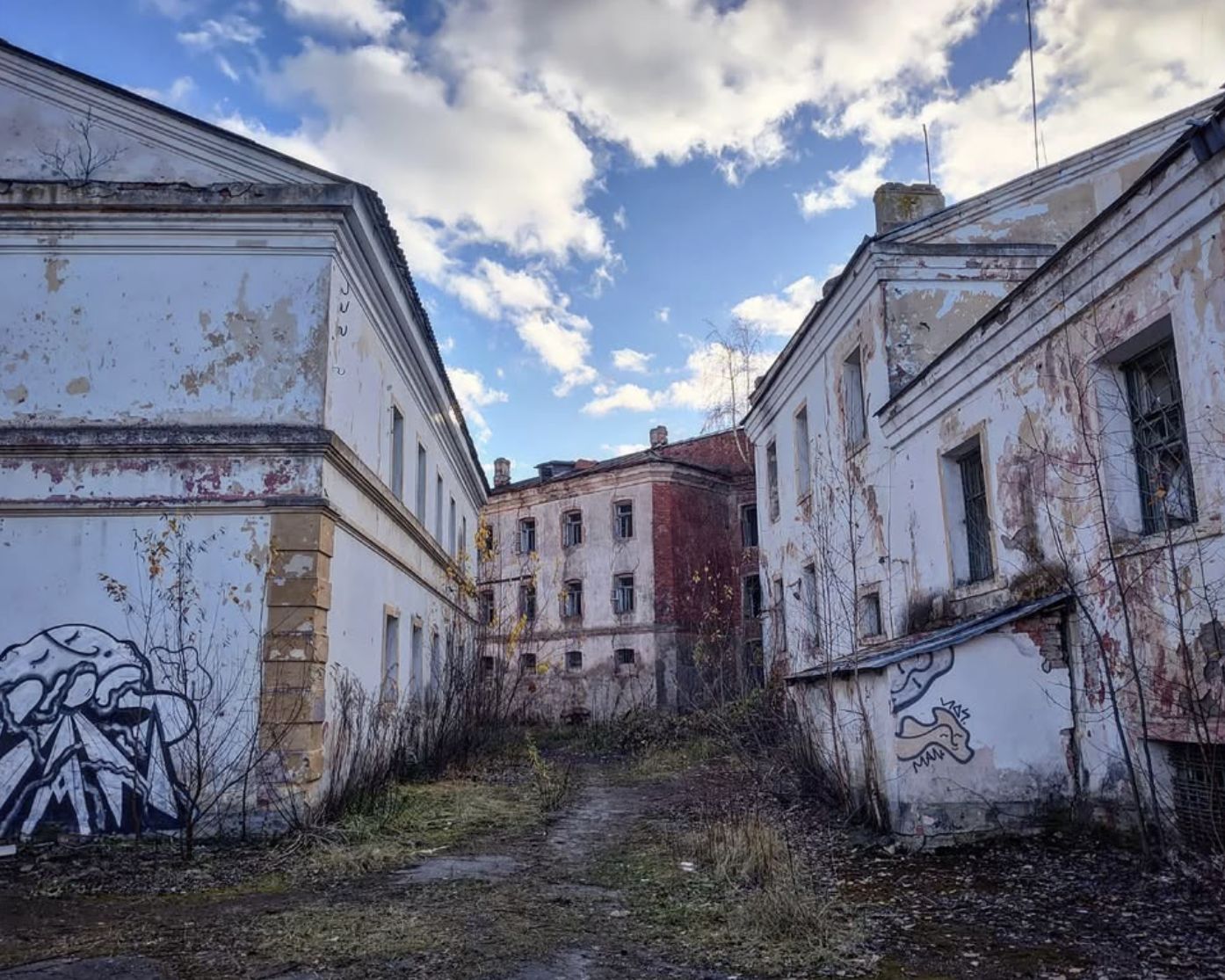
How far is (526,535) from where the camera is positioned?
31.9 m

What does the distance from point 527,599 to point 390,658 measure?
1902cm

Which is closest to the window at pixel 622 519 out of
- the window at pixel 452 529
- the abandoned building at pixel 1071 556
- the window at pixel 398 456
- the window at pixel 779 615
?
the window at pixel 452 529

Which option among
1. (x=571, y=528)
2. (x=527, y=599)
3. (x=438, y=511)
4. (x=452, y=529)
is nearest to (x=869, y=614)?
(x=438, y=511)

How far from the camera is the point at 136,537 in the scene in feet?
28.4

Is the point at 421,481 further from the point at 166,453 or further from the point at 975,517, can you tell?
the point at 975,517

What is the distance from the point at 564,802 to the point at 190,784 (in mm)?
4881

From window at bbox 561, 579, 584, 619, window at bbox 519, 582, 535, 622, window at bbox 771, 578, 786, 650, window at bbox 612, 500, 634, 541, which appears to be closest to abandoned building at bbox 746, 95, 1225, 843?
window at bbox 771, 578, 786, 650

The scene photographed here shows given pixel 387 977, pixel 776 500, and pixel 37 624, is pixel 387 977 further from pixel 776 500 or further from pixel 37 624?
pixel 776 500

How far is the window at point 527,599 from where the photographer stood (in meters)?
31.3

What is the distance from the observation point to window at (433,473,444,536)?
17.0m

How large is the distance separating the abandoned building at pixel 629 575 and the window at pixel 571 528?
3 centimetres

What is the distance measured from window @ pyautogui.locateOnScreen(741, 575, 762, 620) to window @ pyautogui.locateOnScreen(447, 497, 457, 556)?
1118cm

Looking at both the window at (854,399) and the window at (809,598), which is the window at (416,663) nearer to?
the window at (809,598)

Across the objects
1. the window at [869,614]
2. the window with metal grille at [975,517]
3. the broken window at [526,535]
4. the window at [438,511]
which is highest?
the broken window at [526,535]
